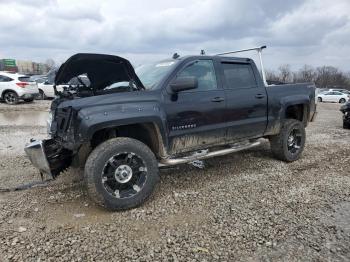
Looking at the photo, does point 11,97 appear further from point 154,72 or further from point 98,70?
point 154,72

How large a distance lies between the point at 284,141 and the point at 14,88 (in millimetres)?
14566

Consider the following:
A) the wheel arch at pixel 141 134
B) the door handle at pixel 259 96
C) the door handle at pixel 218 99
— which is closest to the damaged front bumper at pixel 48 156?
the wheel arch at pixel 141 134

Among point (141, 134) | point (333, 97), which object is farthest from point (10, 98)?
point (333, 97)

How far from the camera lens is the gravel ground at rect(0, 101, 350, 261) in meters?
3.21

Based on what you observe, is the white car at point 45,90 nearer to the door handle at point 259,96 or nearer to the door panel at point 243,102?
the door panel at point 243,102

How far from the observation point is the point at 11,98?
16.9 m

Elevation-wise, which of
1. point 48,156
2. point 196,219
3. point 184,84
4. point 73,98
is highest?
point 184,84

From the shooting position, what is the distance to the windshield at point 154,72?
464 centimetres

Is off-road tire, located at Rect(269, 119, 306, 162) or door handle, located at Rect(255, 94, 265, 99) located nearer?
door handle, located at Rect(255, 94, 265, 99)

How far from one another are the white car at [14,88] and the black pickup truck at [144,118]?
43.1 feet

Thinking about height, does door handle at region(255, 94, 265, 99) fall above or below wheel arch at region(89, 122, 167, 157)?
above

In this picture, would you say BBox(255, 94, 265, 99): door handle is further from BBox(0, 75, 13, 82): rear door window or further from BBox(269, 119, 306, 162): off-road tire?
BBox(0, 75, 13, 82): rear door window

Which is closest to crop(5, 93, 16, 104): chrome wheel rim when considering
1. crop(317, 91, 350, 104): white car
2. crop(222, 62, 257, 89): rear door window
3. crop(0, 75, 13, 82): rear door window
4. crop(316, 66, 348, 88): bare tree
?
crop(0, 75, 13, 82): rear door window

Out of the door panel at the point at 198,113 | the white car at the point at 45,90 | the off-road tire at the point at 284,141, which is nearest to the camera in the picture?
the door panel at the point at 198,113
